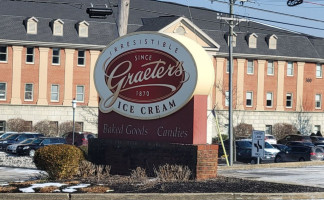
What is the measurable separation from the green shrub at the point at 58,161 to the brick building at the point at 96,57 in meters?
43.2

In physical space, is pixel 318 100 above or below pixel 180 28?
below

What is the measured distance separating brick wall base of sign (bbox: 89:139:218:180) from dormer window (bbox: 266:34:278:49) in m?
60.4

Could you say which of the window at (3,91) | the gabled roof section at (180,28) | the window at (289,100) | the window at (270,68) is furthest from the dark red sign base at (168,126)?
the window at (289,100)

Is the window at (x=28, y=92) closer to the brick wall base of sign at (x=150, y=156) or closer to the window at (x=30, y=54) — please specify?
Answer: the window at (x=30, y=54)

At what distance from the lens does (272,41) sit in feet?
275

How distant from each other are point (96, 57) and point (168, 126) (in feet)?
171

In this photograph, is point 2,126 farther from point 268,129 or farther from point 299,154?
point 299,154

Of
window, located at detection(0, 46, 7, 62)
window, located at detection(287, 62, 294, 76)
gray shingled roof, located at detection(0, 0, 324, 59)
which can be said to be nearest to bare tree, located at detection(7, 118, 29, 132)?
window, located at detection(0, 46, 7, 62)

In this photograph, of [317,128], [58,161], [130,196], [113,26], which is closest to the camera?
[130,196]

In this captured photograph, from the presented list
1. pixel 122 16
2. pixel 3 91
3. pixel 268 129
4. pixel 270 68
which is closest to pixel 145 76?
pixel 122 16

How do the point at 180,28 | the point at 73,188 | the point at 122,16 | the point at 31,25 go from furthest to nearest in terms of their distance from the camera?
the point at 31,25 → the point at 180,28 → the point at 122,16 → the point at 73,188

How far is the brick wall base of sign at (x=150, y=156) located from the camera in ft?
73.7

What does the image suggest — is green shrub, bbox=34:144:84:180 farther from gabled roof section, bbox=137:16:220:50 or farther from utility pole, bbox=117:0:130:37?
gabled roof section, bbox=137:16:220:50

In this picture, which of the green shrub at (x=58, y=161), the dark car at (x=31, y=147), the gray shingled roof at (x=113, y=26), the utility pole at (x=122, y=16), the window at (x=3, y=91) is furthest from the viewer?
the gray shingled roof at (x=113, y=26)
